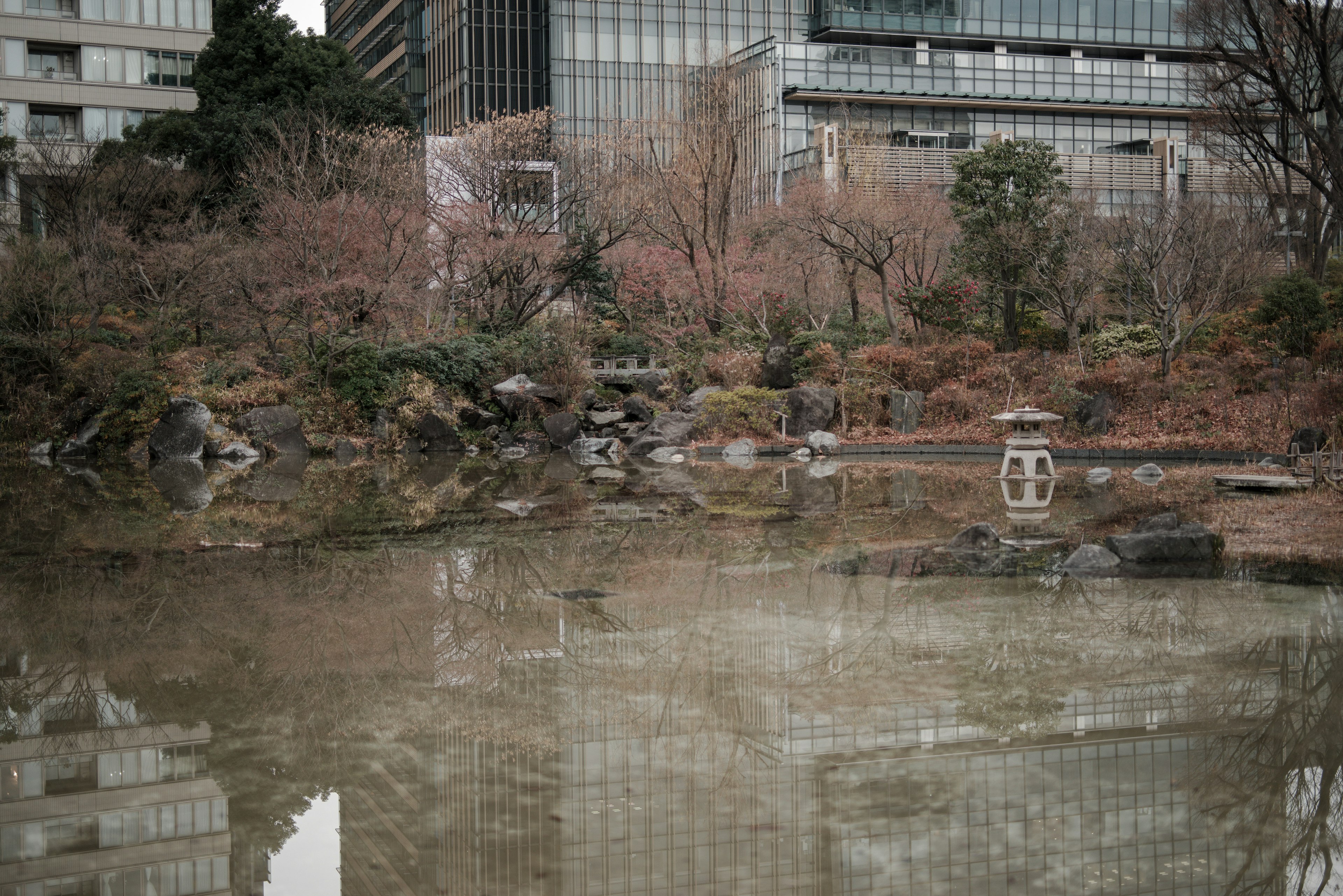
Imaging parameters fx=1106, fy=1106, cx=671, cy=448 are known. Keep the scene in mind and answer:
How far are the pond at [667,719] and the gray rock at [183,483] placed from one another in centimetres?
357

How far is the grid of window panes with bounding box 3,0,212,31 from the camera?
45469 mm

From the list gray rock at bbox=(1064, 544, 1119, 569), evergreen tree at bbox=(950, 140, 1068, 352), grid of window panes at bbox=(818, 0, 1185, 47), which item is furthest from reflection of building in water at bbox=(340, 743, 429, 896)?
grid of window panes at bbox=(818, 0, 1185, 47)

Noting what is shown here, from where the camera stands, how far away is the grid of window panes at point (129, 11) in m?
45.5

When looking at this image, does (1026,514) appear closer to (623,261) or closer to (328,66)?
(623,261)

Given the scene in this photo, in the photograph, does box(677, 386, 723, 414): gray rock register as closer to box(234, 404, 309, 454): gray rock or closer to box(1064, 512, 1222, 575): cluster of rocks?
box(234, 404, 309, 454): gray rock

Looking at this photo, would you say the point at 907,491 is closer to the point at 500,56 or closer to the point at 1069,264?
the point at 1069,264

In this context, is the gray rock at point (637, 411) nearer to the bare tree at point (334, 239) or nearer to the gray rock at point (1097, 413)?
the bare tree at point (334, 239)

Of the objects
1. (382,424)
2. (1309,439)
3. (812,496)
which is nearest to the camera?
(812,496)

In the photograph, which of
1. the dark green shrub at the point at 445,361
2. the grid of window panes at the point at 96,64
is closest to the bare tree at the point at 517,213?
the dark green shrub at the point at 445,361

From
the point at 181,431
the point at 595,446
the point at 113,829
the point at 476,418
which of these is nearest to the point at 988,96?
the point at 476,418

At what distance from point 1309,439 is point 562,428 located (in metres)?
14.0

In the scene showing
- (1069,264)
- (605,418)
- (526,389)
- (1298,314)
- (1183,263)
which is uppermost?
(1069,264)

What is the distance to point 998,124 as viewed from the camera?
50.2 meters

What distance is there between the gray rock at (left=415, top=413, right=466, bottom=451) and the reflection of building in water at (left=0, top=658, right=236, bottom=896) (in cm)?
1800
